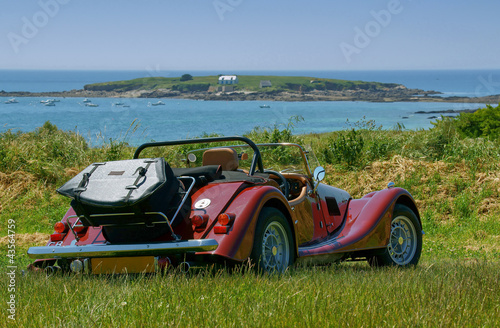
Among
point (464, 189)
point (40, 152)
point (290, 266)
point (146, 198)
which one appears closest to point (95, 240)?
point (146, 198)

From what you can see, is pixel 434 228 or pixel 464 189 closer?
pixel 434 228

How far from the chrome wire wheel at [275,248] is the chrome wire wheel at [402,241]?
6.18ft

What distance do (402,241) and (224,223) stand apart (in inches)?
123

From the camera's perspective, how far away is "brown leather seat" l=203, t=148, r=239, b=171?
20.5ft

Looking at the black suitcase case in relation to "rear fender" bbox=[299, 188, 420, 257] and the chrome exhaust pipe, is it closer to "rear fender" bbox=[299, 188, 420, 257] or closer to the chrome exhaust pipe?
the chrome exhaust pipe

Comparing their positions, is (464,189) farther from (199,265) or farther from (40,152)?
(40,152)

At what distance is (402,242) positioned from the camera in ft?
24.0

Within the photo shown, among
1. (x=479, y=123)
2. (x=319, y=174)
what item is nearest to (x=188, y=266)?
(x=319, y=174)

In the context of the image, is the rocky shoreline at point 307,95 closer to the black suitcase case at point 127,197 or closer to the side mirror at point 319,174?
the side mirror at point 319,174

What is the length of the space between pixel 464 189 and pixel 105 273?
890cm

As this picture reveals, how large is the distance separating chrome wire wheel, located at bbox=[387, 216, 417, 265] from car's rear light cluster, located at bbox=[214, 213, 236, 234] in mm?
2766

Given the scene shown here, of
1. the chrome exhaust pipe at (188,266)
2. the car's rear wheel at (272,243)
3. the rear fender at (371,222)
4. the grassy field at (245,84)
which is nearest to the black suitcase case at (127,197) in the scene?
the chrome exhaust pipe at (188,266)

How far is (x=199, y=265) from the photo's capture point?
5.05 metres

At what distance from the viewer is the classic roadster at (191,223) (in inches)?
191
